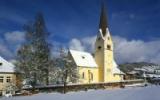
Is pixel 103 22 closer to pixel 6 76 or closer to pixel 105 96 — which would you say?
pixel 6 76

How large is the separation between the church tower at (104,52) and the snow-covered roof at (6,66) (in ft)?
127

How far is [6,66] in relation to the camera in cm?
6159

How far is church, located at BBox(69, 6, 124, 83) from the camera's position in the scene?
90750 mm

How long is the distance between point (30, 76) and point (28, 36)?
27.5 feet

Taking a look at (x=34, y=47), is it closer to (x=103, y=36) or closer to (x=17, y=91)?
(x=17, y=91)

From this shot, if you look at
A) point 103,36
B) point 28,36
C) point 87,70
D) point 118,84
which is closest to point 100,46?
point 103,36

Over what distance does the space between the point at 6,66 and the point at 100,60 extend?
4086 cm

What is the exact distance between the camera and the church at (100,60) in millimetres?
90750

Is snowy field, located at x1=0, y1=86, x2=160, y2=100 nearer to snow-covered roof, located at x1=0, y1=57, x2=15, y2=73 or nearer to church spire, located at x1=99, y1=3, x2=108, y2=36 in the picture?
snow-covered roof, located at x1=0, y1=57, x2=15, y2=73

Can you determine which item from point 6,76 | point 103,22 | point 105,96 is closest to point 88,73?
point 103,22

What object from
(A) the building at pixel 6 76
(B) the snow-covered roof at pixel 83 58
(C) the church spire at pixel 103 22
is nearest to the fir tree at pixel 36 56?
(A) the building at pixel 6 76

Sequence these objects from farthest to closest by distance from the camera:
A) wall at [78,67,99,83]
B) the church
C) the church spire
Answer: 1. the church spire
2. the church
3. wall at [78,67,99,83]

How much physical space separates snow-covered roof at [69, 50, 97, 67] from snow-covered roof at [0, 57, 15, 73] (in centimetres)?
2813

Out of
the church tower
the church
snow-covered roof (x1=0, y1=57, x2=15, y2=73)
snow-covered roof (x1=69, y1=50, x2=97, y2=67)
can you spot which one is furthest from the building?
the church tower
